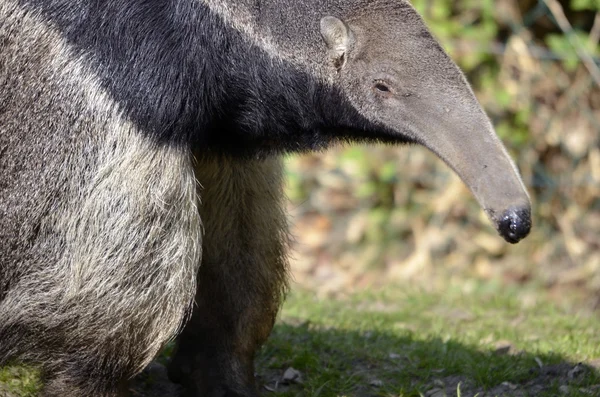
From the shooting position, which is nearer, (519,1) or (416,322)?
(416,322)

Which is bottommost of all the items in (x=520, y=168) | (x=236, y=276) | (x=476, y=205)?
(x=236, y=276)

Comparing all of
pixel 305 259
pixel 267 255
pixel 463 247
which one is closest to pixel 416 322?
pixel 267 255

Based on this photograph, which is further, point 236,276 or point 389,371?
point 389,371

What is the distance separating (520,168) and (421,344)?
3774 mm

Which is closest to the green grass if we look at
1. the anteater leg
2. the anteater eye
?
the anteater leg

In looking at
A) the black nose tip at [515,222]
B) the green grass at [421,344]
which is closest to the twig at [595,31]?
the green grass at [421,344]

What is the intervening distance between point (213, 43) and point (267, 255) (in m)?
1.20

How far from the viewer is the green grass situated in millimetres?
4621

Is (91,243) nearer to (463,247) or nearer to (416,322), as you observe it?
(416,322)

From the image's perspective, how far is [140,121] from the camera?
3645 mm

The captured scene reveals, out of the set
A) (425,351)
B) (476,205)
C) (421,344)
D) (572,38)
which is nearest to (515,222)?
(425,351)

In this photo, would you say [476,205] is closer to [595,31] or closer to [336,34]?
[595,31]

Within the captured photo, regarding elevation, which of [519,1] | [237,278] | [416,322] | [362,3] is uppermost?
[519,1]

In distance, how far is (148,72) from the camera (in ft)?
12.0
